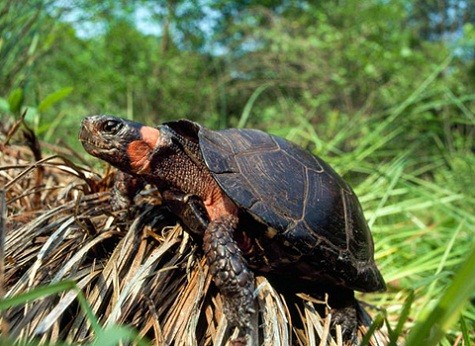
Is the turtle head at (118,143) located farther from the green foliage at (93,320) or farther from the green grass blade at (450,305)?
the green grass blade at (450,305)

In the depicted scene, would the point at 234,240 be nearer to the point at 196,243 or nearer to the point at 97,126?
the point at 196,243

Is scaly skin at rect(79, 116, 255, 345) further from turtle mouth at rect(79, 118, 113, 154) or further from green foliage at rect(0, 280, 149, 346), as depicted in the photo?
green foliage at rect(0, 280, 149, 346)

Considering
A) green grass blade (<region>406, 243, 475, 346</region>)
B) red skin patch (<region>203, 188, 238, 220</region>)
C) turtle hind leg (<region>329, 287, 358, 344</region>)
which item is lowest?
turtle hind leg (<region>329, 287, 358, 344</region>)

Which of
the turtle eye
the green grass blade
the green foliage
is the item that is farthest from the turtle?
the green grass blade

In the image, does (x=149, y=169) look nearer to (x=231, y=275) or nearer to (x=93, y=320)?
(x=231, y=275)

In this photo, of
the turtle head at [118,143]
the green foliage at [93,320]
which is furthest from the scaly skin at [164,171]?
the green foliage at [93,320]

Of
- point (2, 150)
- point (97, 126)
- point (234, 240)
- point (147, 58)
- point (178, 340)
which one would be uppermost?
point (97, 126)

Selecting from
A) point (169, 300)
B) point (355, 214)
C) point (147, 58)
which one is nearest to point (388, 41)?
point (147, 58)
